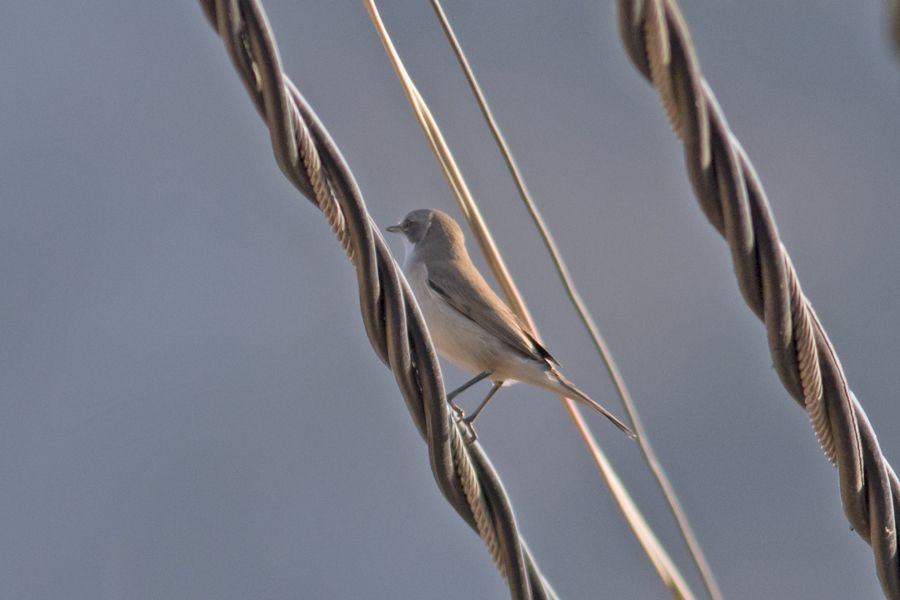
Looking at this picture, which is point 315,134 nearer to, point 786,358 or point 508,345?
point 786,358

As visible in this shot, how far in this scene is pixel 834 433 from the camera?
5.66 feet

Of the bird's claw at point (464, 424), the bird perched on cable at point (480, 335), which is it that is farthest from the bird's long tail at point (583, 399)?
the bird's claw at point (464, 424)

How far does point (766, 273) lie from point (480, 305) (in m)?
2.71

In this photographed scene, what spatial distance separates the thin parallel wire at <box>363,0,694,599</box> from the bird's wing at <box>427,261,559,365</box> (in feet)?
5.31

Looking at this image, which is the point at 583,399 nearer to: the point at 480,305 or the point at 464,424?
the point at 480,305

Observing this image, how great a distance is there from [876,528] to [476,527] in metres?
0.89

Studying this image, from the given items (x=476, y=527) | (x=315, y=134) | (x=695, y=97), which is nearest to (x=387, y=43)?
(x=315, y=134)

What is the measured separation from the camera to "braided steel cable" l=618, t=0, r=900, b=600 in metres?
1.33

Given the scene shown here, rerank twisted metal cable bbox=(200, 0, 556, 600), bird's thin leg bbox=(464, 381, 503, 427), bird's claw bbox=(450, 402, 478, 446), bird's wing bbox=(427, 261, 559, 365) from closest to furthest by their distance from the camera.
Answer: twisted metal cable bbox=(200, 0, 556, 600) → bird's claw bbox=(450, 402, 478, 446) → bird's thin leg bbox=(464, 381, 503, 427) → bird's wing bbox=(427, 261, 559, 365)

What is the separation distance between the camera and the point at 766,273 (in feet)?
5.03

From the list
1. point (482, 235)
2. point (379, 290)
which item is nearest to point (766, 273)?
point (379, 290)

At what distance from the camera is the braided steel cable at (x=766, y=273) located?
4.37ft

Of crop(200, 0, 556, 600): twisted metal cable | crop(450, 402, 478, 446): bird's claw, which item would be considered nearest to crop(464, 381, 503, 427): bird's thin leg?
crop(450, 402, 478, 446): bird's claw

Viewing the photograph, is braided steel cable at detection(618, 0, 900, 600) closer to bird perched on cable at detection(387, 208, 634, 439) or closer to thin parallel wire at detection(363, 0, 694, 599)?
thin parallel wire at detection(363, 0, 694, 599)
